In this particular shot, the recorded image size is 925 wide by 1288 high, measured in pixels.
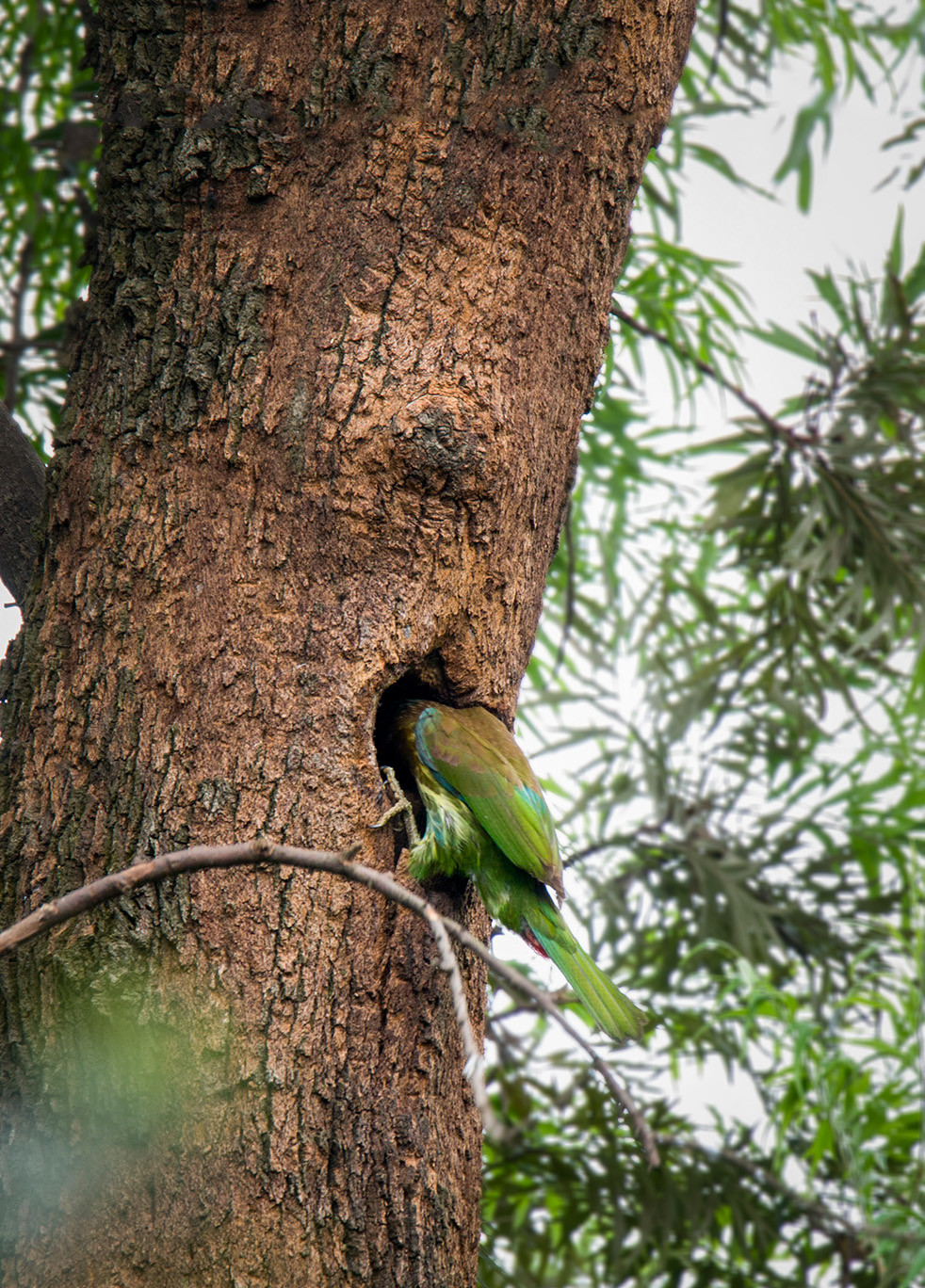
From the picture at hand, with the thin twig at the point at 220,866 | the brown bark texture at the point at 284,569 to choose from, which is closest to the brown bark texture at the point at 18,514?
the brown bark texture at the point at 284,569

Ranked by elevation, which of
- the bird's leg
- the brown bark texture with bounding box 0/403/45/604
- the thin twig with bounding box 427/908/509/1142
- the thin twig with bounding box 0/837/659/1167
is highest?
the brown bark texture with bounding box 0/403/45/604

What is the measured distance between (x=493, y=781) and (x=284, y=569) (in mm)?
426

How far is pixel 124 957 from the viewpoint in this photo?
1.31 metres

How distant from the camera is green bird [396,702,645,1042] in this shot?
5.21 feet

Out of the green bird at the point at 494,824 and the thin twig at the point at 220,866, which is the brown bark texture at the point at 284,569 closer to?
the green bird at the point at 494,824

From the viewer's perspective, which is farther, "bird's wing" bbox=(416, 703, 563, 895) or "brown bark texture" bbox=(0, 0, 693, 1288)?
"bird's wing" bbox=(416, 703, 563, 895)

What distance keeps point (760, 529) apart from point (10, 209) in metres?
2.69

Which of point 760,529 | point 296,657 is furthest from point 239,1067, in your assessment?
point 760,529

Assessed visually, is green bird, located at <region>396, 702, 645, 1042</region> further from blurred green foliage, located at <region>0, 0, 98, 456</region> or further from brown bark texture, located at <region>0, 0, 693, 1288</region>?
blurred green foliage, located at <region>0, 0, 98, 456</region>

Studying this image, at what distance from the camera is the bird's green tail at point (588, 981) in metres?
1.48

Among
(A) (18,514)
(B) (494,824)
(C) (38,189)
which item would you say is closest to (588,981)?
(B) (494,824)

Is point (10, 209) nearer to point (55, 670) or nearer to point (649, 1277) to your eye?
point (55, 670)

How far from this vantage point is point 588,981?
1.53m

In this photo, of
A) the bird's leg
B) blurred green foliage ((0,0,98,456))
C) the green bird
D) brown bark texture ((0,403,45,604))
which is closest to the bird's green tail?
the green bird
